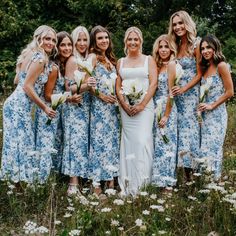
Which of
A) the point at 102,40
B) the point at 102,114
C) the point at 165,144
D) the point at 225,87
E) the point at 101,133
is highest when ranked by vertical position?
the point at 102,40

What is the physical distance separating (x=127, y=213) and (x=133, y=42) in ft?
7.88

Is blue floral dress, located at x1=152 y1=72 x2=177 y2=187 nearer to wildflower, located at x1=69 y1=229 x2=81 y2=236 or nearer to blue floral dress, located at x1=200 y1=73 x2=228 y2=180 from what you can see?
blue floral dress, located at x1=200 y1=73 x2=228 y2=180

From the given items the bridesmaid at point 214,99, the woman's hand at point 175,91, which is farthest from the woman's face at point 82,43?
the bridesmaid at point 214,99

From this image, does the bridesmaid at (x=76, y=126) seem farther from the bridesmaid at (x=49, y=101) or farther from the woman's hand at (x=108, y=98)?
the woman's hand at (x=108, y=98)

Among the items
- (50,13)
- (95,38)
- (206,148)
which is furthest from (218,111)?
(50,13)

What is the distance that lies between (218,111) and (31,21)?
12193 millimetres

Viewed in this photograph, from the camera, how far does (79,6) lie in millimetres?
17031

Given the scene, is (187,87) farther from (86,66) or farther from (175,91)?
(86,66)

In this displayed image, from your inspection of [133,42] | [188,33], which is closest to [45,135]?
[133,42]

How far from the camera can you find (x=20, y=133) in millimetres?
6215

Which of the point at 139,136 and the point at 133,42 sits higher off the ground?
the point at 133,42

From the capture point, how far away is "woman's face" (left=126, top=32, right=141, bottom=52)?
6452 millimetres

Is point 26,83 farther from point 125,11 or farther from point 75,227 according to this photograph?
point 125,11

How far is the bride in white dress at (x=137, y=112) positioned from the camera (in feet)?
21.1
